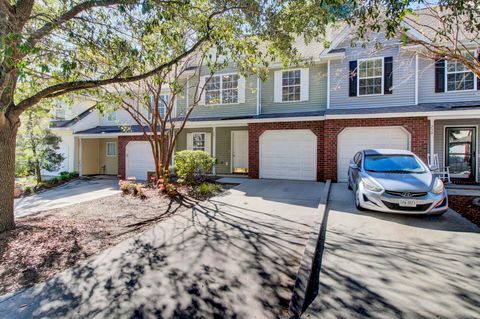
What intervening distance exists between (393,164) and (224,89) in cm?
1033

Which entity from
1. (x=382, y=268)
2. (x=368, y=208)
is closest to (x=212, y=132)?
(x=368, y=208)

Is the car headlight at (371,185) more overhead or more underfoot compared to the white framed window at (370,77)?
more underfoot

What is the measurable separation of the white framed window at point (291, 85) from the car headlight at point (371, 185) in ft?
25.8

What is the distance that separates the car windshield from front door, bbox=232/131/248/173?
8.63 meters

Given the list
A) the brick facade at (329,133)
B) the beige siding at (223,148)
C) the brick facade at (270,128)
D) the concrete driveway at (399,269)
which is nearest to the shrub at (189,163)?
the brick facade at (270,128)

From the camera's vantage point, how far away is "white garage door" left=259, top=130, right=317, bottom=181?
12.6 m

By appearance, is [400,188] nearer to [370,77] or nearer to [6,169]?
[370,77]

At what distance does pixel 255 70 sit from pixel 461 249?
23.4ft

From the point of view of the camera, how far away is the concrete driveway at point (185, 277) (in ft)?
10.3

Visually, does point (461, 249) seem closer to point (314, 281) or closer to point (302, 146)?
point (314, 281)

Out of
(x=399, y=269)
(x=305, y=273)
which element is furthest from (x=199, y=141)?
(x=399, y=269)

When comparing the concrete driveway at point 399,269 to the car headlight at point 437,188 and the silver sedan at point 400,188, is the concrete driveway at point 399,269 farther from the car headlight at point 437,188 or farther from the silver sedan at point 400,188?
the car headlight at point 437,188

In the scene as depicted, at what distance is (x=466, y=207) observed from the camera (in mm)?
7367

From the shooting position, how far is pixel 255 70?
353 inches
